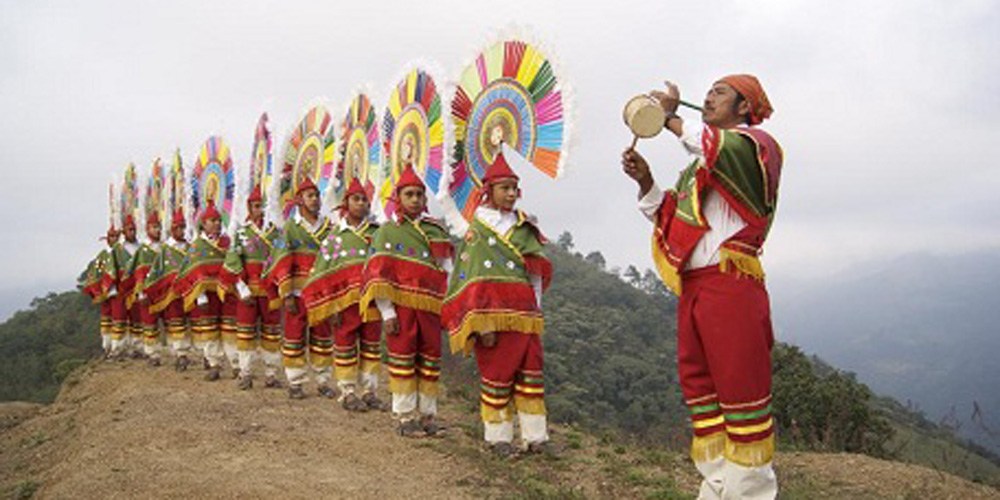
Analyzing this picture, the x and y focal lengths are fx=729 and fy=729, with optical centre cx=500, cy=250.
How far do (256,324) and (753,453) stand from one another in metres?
6.90

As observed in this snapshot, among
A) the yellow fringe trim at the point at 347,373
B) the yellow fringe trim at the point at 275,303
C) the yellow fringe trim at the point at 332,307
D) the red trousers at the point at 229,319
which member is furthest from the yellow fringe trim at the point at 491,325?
the red trousers at the point at 229,319

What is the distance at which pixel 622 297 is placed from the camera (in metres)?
44.4

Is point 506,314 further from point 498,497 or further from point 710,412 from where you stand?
point 710,412

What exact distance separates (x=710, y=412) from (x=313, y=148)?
5.76 metres

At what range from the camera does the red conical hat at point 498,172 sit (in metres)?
5.29

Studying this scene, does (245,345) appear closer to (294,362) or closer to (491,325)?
(294,362)

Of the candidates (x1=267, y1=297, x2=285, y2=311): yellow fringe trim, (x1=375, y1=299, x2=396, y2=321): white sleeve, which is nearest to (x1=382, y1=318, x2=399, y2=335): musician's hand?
(x1=375, y1=299, x2=396, y2=321): white sleeve

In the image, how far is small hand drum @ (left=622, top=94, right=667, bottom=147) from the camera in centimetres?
320

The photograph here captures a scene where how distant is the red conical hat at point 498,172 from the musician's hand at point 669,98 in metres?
2.00

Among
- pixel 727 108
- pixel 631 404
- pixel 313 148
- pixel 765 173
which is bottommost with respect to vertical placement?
pixel 631 404

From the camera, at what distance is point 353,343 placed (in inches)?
278

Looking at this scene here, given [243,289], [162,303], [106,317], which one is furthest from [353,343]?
[106,317]

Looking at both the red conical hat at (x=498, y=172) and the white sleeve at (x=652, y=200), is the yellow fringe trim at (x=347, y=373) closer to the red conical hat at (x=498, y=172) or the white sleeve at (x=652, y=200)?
the red conical hat at (x=498, y=172)

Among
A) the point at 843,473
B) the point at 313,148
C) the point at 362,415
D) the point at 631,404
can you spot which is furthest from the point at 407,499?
the point at 631,404
